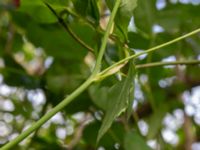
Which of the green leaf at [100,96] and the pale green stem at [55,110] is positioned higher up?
the pale green stem at [55,110]

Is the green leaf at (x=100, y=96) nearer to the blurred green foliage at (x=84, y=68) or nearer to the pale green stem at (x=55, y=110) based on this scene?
the blurred green foliage at (x=84, y=68)

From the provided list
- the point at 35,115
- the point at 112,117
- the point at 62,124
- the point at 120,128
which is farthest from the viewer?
the point at 62,124

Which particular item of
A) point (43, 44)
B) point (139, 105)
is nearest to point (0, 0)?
point (43, 44)

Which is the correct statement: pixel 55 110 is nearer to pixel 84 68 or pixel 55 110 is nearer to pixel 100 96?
pixel 100 96

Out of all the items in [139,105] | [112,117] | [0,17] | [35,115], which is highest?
[112,117]

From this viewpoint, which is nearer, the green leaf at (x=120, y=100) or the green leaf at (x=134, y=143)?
the green leaf at (x=120, y=100)

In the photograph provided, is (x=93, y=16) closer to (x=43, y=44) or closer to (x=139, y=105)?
(x=43, y=44)

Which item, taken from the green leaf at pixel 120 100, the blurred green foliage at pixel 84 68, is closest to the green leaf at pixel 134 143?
the blurred green foliage at pixel 84 68

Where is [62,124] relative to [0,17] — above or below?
below
